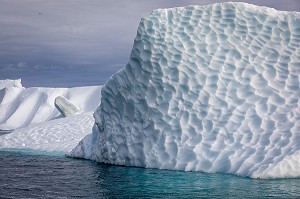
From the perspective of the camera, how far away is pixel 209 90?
11.5m

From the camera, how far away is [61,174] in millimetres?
11008

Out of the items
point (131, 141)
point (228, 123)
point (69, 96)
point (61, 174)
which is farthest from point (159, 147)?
point (69, 96)

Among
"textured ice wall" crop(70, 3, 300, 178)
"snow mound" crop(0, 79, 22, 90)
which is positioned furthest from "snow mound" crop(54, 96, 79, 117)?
"snow mound" crop(0, 79, 22, 90)

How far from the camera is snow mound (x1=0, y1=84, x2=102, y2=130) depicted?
2127 inches

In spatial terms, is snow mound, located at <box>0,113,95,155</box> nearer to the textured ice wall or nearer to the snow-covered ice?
the snow-covered ice

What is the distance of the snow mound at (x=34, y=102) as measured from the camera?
5403 centimetres

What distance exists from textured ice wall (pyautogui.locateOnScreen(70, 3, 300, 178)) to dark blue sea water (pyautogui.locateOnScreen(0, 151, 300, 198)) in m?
0.71

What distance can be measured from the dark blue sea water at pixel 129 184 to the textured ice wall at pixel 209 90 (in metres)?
0.71

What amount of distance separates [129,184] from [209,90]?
12.0 feet

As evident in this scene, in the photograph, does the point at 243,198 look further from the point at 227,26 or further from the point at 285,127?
the point at 227,26

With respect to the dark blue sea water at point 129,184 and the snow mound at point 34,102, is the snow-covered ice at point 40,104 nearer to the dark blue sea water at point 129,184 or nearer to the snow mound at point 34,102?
the snow mound at point 34,102

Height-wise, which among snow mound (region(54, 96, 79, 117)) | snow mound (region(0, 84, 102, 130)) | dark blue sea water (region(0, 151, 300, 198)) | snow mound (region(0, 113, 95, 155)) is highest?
dark blue sea water (region(0, 151, 300, 198))

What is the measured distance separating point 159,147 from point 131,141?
106 centimetres

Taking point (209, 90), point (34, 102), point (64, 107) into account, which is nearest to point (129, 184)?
point (209, 90)
